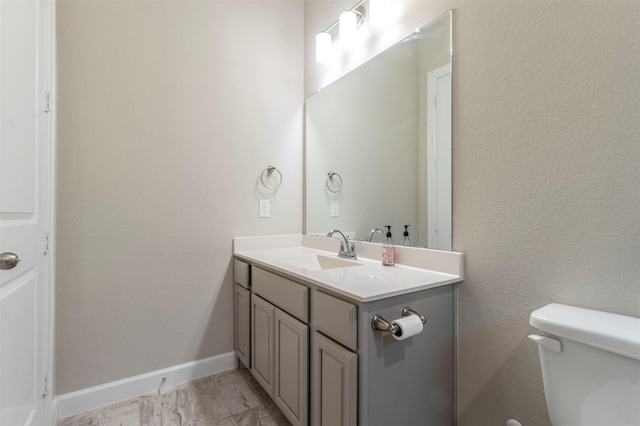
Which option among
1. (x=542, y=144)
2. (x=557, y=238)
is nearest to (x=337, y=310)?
A: (x=557, y=238)

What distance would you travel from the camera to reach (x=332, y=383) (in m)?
1.07

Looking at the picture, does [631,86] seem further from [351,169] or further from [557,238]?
[351,169]

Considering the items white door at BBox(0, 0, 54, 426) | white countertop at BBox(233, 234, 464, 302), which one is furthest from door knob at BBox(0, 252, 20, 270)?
white countertop at BBox(233, 234, 464, 302)

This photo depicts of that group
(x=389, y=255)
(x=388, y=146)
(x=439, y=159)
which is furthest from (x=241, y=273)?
(x=439, y=159)

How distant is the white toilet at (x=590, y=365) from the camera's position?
2.42 ft

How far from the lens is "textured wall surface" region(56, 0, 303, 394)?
5.11ft

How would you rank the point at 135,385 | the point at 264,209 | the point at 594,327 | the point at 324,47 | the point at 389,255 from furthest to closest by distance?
1. the point at 264,209
2. the point at 324,47
3. the point at 135,385
4. the point at 389,255
5. the point at 594,327

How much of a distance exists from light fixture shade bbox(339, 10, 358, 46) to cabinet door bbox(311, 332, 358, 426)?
1.61 meters

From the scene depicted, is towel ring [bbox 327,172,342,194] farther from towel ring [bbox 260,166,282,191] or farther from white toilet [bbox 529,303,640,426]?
white toilet [bbox 529,303,640,426]

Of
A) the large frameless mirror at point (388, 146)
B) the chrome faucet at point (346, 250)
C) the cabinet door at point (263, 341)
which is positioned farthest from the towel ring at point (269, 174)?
the cabinet door at point (263, 341)

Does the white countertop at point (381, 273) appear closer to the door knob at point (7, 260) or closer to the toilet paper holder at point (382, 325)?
the toilet paper holder at point (382, 325)

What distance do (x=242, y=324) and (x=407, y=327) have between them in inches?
47.6

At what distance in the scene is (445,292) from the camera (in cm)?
121

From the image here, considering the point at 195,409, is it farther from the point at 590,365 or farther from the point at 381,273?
the point at 590,365
